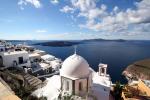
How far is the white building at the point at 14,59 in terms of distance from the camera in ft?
76.1

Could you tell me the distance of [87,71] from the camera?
1417cm

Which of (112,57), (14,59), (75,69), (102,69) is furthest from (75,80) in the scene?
(112,57)

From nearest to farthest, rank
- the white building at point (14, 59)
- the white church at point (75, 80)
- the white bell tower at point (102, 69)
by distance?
the white church at point (75, 80), the white bell tower at point (102, 69), the white building at point (14, 59)

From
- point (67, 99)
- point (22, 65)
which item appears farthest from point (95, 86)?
point (22, 65)

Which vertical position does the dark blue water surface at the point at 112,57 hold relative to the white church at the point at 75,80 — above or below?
below

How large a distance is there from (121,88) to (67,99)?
9810 millimetres

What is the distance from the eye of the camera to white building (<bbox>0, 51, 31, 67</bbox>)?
23.2 m

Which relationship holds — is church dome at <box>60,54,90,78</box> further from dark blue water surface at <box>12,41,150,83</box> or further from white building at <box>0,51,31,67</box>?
dark blue water surface at <box>12,41,150,83</box>

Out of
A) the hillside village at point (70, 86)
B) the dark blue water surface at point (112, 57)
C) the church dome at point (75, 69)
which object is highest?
the church dome at point (75, 69)

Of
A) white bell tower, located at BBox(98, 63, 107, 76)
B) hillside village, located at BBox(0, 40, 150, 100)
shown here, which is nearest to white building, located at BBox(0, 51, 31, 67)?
hillside village, located at BBox(0, 40, 150, 100)

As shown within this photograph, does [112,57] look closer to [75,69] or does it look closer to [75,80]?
[75,69]

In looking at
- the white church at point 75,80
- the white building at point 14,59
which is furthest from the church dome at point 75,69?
the white building at point 14,59

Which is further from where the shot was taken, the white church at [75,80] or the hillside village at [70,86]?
the white church at [75,80]

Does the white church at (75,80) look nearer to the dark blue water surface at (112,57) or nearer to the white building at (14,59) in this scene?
the white building at (14,59)
